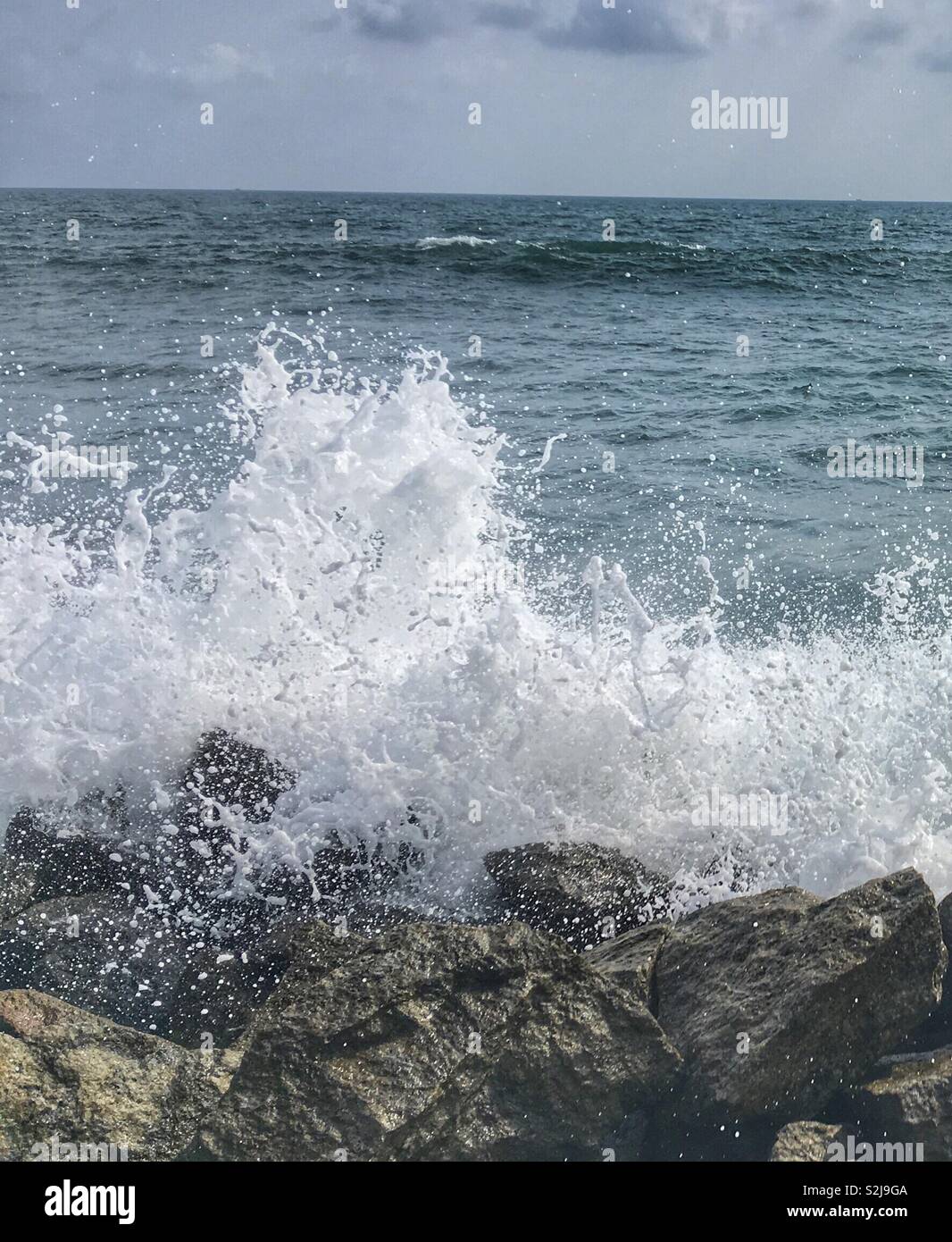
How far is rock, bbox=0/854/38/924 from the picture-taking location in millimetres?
4824

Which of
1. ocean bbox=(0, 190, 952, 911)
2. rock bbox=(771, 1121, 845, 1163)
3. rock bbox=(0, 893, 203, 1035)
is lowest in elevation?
rock bbox=(771, 1121, 845, 1163)

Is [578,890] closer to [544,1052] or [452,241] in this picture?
[544,1052]

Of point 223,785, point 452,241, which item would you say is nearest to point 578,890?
point 223,785

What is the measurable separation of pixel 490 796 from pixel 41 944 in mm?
2044

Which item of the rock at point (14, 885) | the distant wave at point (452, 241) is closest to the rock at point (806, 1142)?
the rock at point (14, 885)

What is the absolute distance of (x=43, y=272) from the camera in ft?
71.8

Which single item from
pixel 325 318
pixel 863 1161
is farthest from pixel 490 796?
pixel 325 318

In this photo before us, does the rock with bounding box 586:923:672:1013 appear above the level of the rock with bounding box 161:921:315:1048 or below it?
above

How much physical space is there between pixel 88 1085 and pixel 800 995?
2.21m

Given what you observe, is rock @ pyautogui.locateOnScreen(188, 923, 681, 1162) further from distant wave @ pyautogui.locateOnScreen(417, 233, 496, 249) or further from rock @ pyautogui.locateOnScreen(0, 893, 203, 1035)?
distant wave @ pyautogui.locateOnScreen(417, 233, 496, 249)

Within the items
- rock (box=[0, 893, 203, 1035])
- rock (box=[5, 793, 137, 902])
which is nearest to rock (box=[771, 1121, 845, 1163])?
rock (box=[0, 893, 203, 1035])

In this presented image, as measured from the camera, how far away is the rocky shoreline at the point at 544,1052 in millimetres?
3455

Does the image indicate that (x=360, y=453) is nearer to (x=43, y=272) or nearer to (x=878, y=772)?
(x=878, y=772)

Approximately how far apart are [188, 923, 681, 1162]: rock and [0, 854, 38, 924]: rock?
1.57 metres
